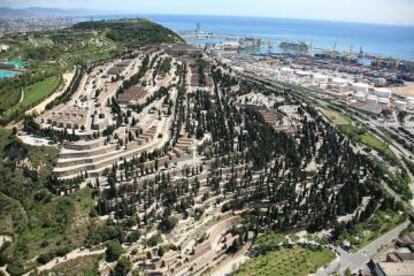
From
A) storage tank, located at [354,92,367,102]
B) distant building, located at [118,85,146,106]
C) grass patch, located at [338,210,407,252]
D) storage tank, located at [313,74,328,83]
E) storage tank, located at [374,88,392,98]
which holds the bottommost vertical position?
grass patch, located at [338,210,407,252]

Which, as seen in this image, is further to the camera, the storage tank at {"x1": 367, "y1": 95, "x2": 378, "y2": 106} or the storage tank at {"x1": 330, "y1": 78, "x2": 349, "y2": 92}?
the storage tank at {"x1": 330, "y1": 78, "x2": 349, "y2": 92}

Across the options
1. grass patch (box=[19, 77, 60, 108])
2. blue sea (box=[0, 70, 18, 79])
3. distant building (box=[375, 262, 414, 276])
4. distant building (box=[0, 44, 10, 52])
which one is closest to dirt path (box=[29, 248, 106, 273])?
distant building (box=[375, 262, 414, 276])

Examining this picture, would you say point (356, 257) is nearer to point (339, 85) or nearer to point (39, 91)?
point (39, 91)

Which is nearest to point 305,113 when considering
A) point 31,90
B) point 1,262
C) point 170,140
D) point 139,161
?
point 170,140

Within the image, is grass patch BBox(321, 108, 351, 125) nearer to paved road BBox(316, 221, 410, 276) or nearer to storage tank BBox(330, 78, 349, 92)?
storage tank BBox(330, 78, 349, 92)

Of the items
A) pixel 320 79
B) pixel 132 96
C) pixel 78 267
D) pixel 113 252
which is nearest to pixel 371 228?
pixel 113 252

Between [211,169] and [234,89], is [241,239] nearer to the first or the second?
[211,169]
